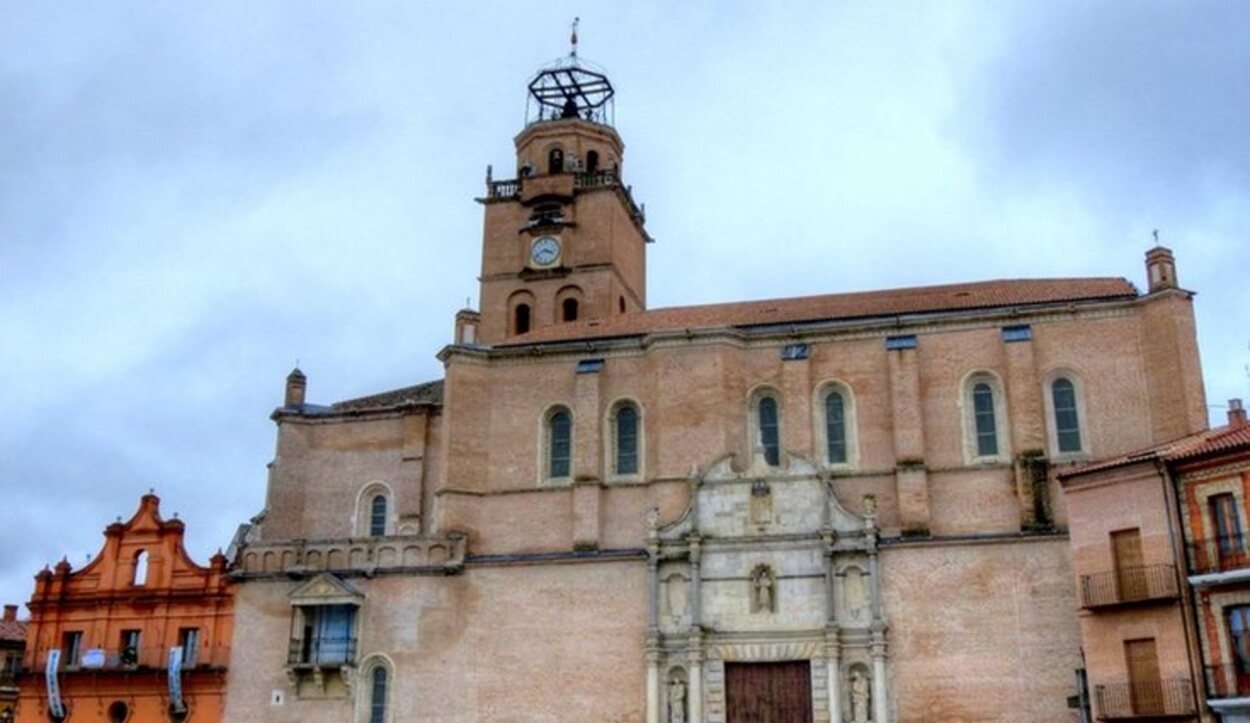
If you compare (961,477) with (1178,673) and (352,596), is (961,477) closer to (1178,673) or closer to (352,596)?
(1178,673)

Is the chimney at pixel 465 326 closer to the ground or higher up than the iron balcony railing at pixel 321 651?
higher up

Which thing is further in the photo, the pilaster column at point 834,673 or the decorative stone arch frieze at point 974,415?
the decorative stone arch frieze at point 974,415

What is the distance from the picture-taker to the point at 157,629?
43.4m

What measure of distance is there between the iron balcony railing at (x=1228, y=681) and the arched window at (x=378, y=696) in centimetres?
2343

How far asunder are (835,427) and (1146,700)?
13.1 m

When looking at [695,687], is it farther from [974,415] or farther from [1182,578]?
[1182,578]

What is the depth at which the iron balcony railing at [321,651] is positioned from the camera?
1607 inches

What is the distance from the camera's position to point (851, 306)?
4425 cm

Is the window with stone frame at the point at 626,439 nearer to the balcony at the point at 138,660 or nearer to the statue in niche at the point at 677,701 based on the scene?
the statue in niche at the point at 677,701

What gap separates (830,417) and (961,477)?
4.61m

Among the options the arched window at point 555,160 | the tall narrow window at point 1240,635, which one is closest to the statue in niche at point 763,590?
the tall narrow window at point 1240,635

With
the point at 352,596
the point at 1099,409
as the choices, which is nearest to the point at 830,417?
the point at 1099,409

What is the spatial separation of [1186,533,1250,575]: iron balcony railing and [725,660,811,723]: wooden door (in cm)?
1136

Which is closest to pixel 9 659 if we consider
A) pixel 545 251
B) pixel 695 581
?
pixel 545 251
